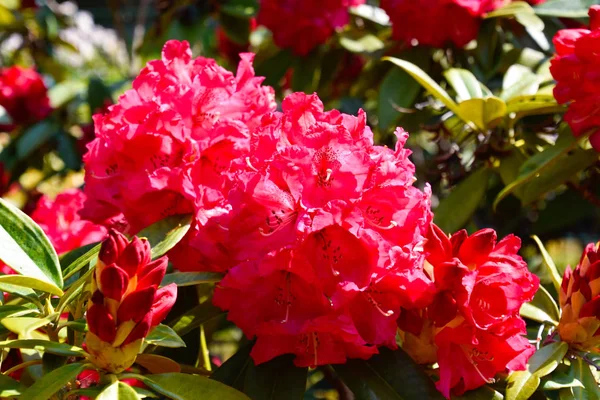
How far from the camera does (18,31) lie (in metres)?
2.83

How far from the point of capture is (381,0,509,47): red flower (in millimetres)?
1514

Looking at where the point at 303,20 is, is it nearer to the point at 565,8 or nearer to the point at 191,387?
the point at 565,8

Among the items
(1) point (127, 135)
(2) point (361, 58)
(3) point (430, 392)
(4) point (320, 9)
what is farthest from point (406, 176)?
(2) point (361, 58)

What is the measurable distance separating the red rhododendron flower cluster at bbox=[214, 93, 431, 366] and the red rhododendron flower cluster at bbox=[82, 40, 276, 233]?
0.11 metres

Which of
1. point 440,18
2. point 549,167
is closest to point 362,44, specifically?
point 440,18

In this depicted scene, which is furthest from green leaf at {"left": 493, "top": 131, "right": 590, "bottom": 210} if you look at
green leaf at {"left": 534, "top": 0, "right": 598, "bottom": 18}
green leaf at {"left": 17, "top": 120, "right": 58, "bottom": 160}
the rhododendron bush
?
green leaf at {"left": 17, "top": 120, "right": 58, "bottom": 160}

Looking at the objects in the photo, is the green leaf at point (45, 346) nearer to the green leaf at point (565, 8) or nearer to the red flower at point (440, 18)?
the red flower at point (440, 18)

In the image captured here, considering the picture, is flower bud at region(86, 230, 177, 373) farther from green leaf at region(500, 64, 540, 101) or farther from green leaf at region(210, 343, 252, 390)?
green leaf at region(500, 64, 540, 101)

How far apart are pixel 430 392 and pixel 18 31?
8.11ft

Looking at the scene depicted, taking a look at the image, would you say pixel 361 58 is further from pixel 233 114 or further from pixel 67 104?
pixel 233 114

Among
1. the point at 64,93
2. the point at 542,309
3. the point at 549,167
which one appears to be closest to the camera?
the point at 542,309

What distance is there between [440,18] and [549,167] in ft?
1.54

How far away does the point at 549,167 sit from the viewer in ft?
3.97

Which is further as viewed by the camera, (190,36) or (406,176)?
(190,36)
